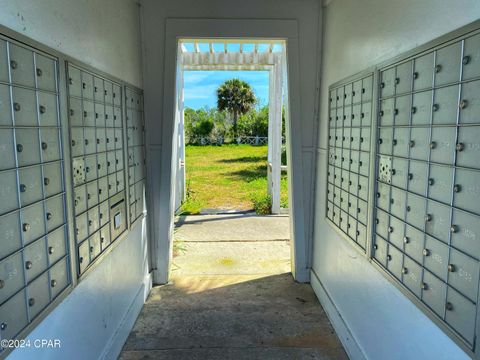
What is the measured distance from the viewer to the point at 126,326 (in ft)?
9.33

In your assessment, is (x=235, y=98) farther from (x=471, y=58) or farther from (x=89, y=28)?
(x=471, y=58)

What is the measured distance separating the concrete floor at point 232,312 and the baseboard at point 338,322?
6 centimetres

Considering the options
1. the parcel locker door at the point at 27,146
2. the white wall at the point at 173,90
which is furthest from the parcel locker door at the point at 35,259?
the white wall at the point at 173,90

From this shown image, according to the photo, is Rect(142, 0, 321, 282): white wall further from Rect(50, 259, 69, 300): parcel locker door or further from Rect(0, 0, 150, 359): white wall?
Rect(50, 259, 69, 300): parcel locker door

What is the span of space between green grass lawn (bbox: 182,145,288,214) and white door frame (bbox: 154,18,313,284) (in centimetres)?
307

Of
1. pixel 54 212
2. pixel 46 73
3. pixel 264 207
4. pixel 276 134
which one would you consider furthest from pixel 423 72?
pixel 264 207

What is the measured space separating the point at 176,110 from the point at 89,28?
1535 mm

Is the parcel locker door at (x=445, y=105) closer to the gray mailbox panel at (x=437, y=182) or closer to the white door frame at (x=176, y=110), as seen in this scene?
the gray mailbox panel at (x=437, y=182)

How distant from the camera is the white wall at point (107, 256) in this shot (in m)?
1.64

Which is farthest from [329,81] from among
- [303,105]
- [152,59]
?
[152,59]

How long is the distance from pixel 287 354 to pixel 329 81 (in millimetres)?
2219

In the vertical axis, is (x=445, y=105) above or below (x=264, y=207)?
above

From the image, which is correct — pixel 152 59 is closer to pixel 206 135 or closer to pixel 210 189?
pixel 210 189

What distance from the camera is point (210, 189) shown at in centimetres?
970
